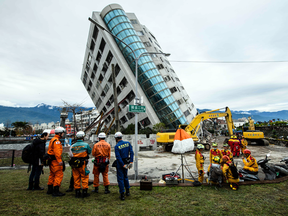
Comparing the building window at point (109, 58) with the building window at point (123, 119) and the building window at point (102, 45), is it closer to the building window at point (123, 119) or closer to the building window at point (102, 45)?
the building window at point (102, 45)

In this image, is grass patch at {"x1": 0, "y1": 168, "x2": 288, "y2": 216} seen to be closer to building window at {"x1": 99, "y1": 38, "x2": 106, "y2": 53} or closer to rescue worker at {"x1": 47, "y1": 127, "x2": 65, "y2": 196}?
rescue worker at {"x1": 47, "y1": 127, "x2": 65, "y2": 196}

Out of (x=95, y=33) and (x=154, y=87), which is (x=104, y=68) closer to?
(x=95, y=33)

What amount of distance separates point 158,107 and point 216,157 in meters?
23.9

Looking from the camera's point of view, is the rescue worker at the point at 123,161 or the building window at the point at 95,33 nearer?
the rescue worker at the point at 123,161

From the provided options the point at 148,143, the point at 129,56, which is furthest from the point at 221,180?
the point at 129,56

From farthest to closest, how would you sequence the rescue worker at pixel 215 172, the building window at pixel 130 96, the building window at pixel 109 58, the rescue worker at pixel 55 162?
the building window at pixel 109 58, the building window at pixel 130 96, the rescue worker at pixel 215 172, the rescue worker at pixel 55 162

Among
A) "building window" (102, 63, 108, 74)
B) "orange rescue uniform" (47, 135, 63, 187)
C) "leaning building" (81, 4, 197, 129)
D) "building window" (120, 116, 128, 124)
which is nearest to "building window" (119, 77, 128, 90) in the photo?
"leaning building" (81, 4, 197, 129)

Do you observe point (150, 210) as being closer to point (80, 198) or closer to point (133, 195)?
point (133, 195)

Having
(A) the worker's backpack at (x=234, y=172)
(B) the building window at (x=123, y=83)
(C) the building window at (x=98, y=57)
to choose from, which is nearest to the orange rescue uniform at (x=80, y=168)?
(A) the worker's backpack at (x=234, y=172)

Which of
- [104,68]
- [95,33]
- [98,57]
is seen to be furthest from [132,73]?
[95,33]

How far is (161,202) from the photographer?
14.2ft

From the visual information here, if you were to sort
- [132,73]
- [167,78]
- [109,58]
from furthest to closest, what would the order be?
[109,58] → [167,78] → [132,73]

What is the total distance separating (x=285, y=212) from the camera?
3.73m

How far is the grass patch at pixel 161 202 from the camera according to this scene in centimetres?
374
